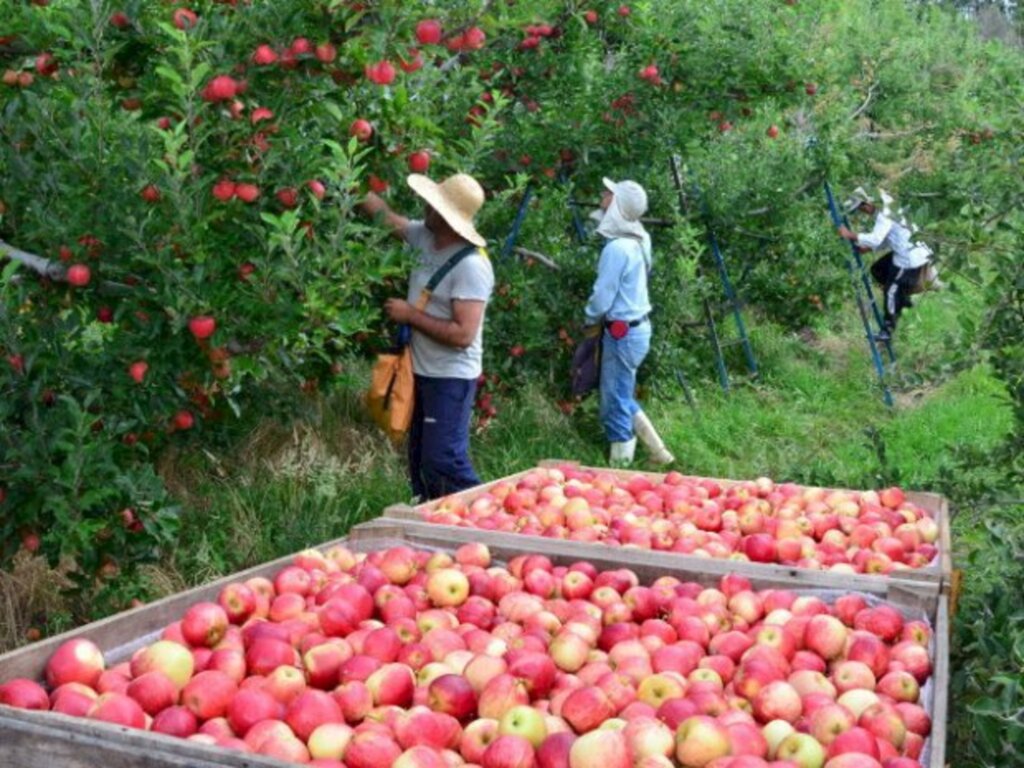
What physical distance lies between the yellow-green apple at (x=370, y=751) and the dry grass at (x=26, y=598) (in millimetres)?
2457

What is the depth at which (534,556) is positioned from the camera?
11.8 ft

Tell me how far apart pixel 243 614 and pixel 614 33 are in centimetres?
548

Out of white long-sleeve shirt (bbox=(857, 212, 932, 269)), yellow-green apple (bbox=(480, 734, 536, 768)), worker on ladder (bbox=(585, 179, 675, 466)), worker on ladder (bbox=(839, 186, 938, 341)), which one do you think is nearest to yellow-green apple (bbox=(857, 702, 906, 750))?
yellow-green apple (bbox=(480, 734, 536, 768))

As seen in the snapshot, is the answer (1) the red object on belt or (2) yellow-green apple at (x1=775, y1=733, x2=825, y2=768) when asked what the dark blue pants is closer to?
(1) the red object on belt

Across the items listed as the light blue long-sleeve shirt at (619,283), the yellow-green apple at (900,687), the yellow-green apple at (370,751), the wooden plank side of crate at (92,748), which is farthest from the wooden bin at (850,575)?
the light blue long-sleeve shirt at (619,283)

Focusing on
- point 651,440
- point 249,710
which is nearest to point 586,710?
point 249,710

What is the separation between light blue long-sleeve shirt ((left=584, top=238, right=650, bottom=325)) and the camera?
7445mm

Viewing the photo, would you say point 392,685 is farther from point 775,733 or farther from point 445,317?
point 445,317

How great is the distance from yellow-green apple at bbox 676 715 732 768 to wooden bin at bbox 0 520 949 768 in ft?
1.23

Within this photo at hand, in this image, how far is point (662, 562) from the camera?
359cm

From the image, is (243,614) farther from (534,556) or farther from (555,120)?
(555,120)

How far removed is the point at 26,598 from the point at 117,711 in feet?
7.89

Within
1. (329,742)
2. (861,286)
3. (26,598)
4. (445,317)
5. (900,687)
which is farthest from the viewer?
(861,286)

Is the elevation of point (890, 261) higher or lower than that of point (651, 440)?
higher
